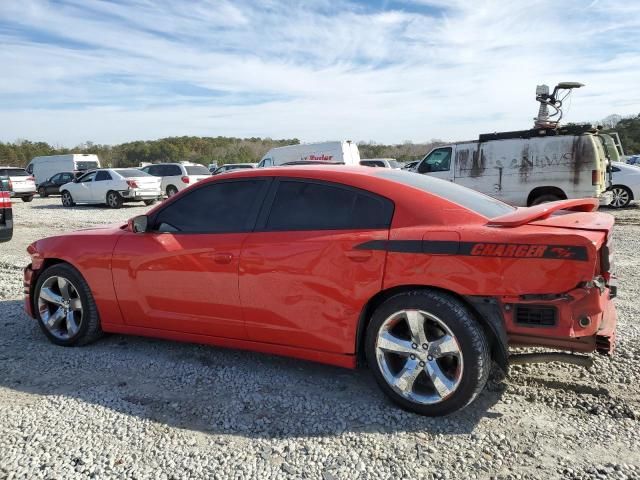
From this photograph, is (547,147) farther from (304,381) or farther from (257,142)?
(257,142)

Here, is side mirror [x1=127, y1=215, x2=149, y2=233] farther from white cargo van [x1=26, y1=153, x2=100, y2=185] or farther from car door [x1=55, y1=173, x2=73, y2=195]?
white cargo van [x1=26, y1=153, x2=100, y2=185]

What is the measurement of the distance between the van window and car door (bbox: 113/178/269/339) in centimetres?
1031

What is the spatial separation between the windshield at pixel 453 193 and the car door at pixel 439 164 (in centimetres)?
977

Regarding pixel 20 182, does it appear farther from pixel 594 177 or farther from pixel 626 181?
pixel 626 181

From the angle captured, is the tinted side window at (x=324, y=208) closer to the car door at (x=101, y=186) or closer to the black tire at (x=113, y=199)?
the black tire at (x=113, y=199)

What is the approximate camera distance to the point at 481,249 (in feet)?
9.77

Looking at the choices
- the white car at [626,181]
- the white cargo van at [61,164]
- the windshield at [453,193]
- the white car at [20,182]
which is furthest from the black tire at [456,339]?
the white cargo van at [61,164]

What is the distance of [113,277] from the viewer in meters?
4.19

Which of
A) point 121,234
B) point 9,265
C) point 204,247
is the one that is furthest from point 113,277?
point 9,265

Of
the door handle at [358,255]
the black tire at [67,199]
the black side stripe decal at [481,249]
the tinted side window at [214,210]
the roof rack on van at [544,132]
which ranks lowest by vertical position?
the black tire at [67,199]

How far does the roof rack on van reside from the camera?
11844 mm

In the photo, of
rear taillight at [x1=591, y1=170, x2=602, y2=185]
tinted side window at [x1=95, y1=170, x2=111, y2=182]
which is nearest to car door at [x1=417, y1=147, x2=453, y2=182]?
rear taillight at [x1=591, y1=170, x2=602, y2=185]

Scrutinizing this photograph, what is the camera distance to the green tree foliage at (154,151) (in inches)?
2354

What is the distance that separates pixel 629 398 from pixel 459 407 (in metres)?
1.17
